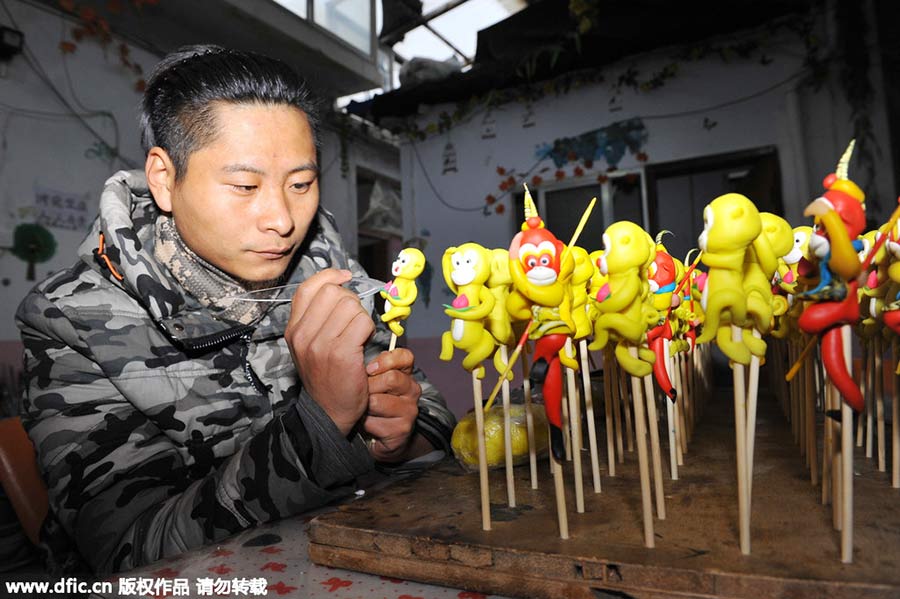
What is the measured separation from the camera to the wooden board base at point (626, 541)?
66cm

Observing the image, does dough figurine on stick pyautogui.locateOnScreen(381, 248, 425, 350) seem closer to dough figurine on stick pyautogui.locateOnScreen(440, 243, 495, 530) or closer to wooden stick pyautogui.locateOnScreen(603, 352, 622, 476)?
dough figurine on stick pyautogui.locateOnScreen(440, 243, 495, 530)

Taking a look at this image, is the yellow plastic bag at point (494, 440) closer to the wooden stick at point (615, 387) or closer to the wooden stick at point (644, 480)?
the wooden stick at point (615, 387)

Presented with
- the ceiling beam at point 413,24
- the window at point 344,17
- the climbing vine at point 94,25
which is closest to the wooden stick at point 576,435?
the climbing vine at point 94,25

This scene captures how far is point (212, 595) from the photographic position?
28.5 inches

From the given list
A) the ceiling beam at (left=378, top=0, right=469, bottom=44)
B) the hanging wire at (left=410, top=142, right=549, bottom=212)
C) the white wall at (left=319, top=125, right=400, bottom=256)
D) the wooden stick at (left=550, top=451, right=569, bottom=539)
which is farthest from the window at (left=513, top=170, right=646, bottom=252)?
the wooden stick at (left=550, top=451, right=569, bottom=539)

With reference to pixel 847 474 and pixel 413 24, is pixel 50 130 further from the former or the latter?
pixel 847 474

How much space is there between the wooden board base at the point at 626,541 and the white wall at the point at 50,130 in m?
2.97

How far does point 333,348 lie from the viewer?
974mm

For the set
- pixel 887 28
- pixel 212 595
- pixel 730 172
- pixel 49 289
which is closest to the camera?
pixel 212 595

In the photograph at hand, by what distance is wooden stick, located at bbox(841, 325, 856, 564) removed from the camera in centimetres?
67

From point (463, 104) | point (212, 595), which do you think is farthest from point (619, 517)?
point (463, 104)

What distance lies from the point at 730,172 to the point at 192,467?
6.09m

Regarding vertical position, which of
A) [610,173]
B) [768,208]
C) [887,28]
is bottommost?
[768,208]

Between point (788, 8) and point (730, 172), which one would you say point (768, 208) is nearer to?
point (788, 8)
